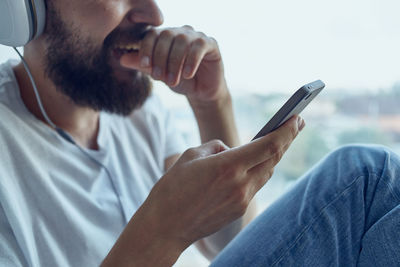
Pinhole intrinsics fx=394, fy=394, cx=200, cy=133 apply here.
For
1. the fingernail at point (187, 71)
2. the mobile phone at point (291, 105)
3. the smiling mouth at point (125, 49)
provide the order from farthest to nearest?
the smiling mouth at point (125, 49) → the fingernail at point (187, 71) → the mobile phone at point (291, 105)

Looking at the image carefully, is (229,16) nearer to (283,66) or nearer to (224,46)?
(224,46)

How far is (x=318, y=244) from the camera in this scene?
0.71m

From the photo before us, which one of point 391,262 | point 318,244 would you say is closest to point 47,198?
point 318,244

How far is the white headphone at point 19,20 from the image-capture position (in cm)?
69

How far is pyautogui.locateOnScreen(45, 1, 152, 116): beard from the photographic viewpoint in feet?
2.83

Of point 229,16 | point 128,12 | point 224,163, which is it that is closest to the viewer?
point 224,163

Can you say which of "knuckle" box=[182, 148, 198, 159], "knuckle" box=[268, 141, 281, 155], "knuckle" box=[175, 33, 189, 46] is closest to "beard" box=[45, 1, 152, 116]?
"knuckle" box=[175, 33, 189, 46]

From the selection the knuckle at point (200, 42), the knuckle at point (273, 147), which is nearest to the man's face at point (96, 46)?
the knuckle at point (200, 42)

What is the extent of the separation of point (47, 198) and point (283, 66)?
41.0 inches

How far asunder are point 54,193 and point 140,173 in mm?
277

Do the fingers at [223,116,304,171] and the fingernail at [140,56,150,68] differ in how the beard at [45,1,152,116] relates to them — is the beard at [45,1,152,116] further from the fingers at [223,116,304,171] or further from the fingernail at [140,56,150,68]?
the fingers at [223,116,304,171]

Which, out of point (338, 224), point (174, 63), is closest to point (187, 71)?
point (174, 63)

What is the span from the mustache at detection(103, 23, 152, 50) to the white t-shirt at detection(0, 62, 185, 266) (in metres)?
0.20

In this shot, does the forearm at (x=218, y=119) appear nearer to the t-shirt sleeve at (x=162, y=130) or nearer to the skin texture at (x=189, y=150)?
the skin texture at (x=189, y=150)
